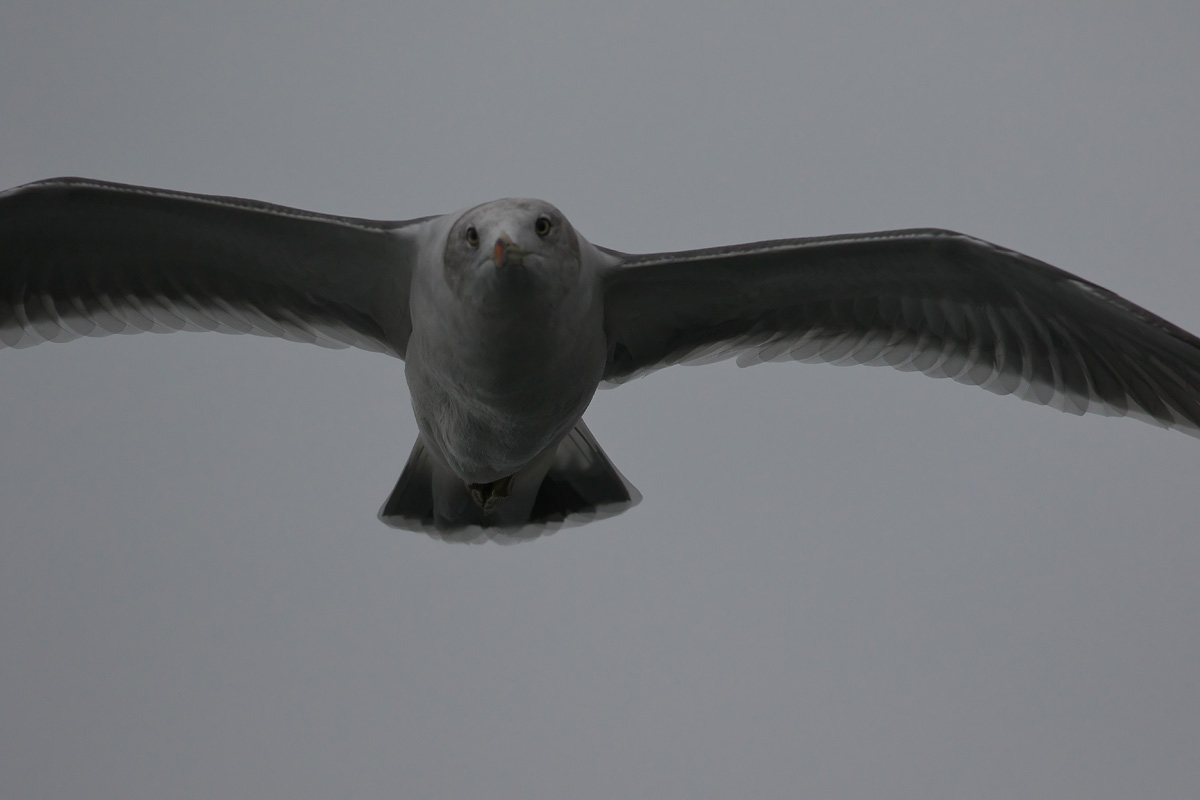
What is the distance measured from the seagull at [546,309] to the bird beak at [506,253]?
31cm

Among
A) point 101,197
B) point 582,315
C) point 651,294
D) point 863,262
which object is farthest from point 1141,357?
point 101,197

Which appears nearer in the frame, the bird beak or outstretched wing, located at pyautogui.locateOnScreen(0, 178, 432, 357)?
the bird beak

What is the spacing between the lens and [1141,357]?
5418mm

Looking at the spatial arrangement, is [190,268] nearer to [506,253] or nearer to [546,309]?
[546,309]

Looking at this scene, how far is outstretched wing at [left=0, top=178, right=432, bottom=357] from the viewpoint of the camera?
16.6 ft

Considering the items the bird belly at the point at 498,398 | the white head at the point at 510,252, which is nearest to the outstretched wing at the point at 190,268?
the bird belly at the point at 498,398

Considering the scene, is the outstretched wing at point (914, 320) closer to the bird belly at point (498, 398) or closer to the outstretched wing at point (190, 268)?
the bird belly at point (498, 398)

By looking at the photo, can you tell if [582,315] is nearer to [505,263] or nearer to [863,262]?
[505,263]

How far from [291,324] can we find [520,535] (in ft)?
4.77

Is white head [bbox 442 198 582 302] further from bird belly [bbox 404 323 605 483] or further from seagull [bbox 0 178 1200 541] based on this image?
bird belly [bbox 404 323 605 483]

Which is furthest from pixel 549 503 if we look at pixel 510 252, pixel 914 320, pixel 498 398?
pixel 510 252

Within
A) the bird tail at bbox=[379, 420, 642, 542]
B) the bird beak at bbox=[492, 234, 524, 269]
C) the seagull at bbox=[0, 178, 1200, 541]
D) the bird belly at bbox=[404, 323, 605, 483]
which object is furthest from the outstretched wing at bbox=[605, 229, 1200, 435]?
the bird beak at bbox=[492, 234, 524, 269]

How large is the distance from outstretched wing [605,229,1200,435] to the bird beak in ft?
3.10

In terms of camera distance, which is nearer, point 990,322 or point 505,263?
point 505,263
